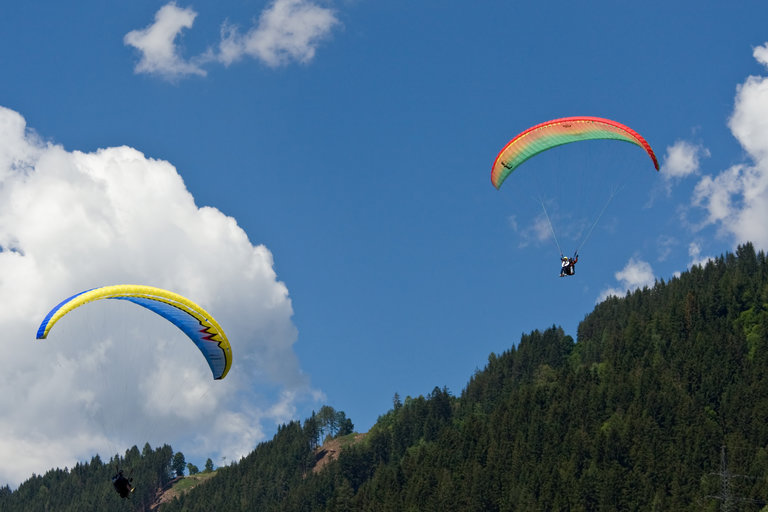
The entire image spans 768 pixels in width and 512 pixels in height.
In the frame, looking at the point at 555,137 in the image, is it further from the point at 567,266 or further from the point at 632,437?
the point at 632,437

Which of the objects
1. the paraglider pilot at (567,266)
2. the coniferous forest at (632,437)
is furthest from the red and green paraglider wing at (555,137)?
the coniferous forest at (632,437)

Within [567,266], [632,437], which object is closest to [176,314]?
[567,266]

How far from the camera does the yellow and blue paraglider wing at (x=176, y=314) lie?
160 ft

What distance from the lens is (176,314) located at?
54.1 m

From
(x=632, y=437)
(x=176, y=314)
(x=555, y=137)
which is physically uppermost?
(x=632, y=437)

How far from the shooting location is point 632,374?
177 metres

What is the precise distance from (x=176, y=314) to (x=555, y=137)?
24374mm

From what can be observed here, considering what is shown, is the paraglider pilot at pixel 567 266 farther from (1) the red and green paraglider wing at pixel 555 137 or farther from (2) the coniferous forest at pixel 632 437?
(2) the coniferous forest at pixel 632 437

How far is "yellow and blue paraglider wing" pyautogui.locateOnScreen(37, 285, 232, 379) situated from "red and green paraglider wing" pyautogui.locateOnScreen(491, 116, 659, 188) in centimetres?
2087

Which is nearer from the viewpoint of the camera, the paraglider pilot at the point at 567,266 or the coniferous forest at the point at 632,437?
the paraglider pilot at the point at 567,266

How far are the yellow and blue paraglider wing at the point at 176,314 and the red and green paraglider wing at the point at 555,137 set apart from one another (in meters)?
20.9

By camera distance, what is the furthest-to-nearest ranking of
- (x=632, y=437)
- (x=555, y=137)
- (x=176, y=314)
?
(x=632, y=437)
(x=555, y=137)
(x=176, y=314)

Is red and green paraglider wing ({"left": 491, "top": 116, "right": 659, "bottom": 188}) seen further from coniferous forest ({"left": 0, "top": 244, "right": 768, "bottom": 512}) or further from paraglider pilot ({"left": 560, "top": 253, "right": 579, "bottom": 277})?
coniferous forest ({"left": 0, "top": 244, "right": 768, "bottom": 512})

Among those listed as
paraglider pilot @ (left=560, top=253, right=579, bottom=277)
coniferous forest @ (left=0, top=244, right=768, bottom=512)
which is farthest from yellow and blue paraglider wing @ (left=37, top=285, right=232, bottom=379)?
coniferous forest @ (left=0, top=244, right=768, bottom=512)
